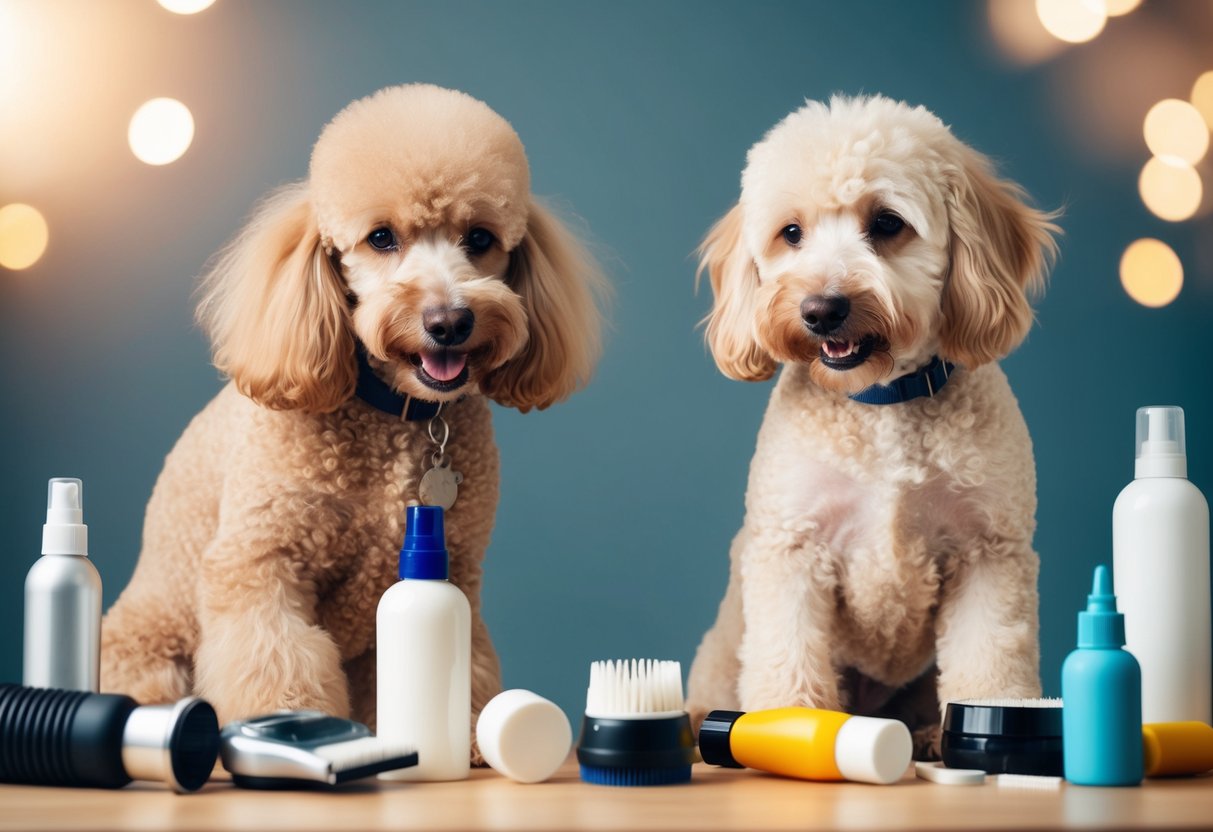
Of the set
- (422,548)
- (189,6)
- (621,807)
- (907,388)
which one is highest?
(189,6)

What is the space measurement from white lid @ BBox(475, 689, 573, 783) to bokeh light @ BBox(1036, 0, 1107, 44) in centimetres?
188

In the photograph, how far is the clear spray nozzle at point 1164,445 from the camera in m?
1.61

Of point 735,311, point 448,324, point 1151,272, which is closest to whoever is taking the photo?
point 448,324

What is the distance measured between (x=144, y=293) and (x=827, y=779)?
5.45 ft

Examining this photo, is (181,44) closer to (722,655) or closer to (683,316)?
(683,316)

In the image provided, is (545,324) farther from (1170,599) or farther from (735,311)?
(1170,599)

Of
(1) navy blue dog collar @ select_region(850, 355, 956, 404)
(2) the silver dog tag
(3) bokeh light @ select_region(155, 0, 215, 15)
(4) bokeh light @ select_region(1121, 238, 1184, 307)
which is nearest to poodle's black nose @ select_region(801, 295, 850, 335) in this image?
(1) navy blue dog collar @ select_region(850, 355, 956, 404)

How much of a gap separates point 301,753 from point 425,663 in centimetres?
16

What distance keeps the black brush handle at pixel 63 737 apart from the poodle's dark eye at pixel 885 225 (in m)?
1.08

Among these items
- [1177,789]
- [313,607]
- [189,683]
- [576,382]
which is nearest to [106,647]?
[189,683]

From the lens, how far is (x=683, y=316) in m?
2.62

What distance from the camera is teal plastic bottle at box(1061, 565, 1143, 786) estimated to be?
1.34m

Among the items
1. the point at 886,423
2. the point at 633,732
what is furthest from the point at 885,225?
the point at 633,732

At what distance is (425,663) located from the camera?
142 centimetres
